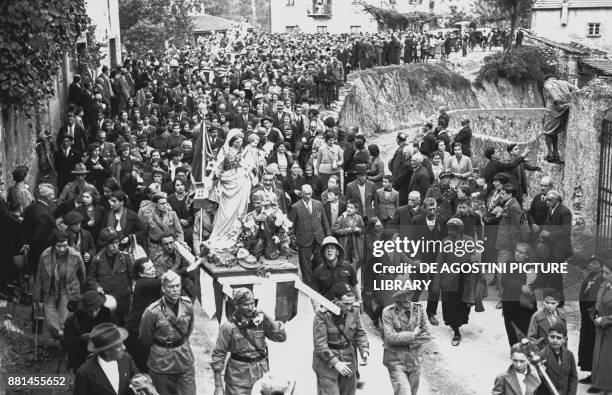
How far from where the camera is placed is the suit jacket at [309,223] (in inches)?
547

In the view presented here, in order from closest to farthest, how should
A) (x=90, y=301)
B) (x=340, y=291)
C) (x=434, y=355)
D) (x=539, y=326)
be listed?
(x=90, y=301)
(x=340, y=291)
(x=539, y=326)
(x=434, y=355)

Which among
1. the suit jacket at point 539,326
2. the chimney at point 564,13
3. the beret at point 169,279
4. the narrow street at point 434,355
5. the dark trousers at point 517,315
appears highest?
the chimney at point 564,13

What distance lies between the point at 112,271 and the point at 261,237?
9.44 feet

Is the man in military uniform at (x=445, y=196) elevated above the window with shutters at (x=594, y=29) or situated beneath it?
situated beneath

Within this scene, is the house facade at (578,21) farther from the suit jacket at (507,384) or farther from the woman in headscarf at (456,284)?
the suit jacket at (507,384)

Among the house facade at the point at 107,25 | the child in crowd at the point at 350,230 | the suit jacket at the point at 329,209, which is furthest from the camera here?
the house facade at the point at 107,25

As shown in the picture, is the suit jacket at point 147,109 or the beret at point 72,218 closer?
the beret at point 72,218

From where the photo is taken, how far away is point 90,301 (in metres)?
8.92

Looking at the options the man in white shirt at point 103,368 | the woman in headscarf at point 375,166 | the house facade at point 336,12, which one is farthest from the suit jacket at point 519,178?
the house facade at point 336,12

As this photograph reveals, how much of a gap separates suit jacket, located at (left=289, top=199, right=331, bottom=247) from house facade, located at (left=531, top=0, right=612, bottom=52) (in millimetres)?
38679

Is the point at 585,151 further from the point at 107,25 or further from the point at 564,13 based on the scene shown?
the point at 564,13

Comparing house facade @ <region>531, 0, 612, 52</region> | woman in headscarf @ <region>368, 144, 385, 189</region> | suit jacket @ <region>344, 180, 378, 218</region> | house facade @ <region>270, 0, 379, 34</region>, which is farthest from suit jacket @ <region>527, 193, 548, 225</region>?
house facade @ <region>270, 0, 379, 34</region>

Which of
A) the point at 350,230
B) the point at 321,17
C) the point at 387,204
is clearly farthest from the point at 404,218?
the point at 321,17

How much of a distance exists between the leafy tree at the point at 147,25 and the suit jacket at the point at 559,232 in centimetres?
3860
